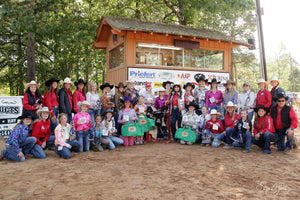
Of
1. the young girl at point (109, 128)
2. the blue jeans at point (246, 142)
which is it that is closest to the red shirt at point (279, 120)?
the blue jeans at point (246, 142)

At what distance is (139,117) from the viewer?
7.70m

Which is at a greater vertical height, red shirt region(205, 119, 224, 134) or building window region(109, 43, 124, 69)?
building window region(109, 43, 124, 69)

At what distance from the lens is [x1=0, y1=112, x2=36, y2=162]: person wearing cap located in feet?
17.9

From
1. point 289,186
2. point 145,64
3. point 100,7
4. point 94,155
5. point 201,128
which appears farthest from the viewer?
point 100,7

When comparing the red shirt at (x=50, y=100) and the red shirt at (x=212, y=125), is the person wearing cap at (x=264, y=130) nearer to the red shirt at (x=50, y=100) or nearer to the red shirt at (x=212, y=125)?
the red shirt at (x=212, y=125)

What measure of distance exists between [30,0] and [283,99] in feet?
41.4

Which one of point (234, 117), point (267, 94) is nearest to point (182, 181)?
point (234, 117)

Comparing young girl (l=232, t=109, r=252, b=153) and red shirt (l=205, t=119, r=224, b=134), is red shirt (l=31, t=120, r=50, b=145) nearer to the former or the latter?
red shirt (l=205, t=119, r=224, b=134)

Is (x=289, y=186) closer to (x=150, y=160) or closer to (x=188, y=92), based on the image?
(x=150, y=160)

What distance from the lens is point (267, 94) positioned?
22.4 feet

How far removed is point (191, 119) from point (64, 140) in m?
3.68

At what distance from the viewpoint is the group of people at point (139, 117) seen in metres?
5.99
